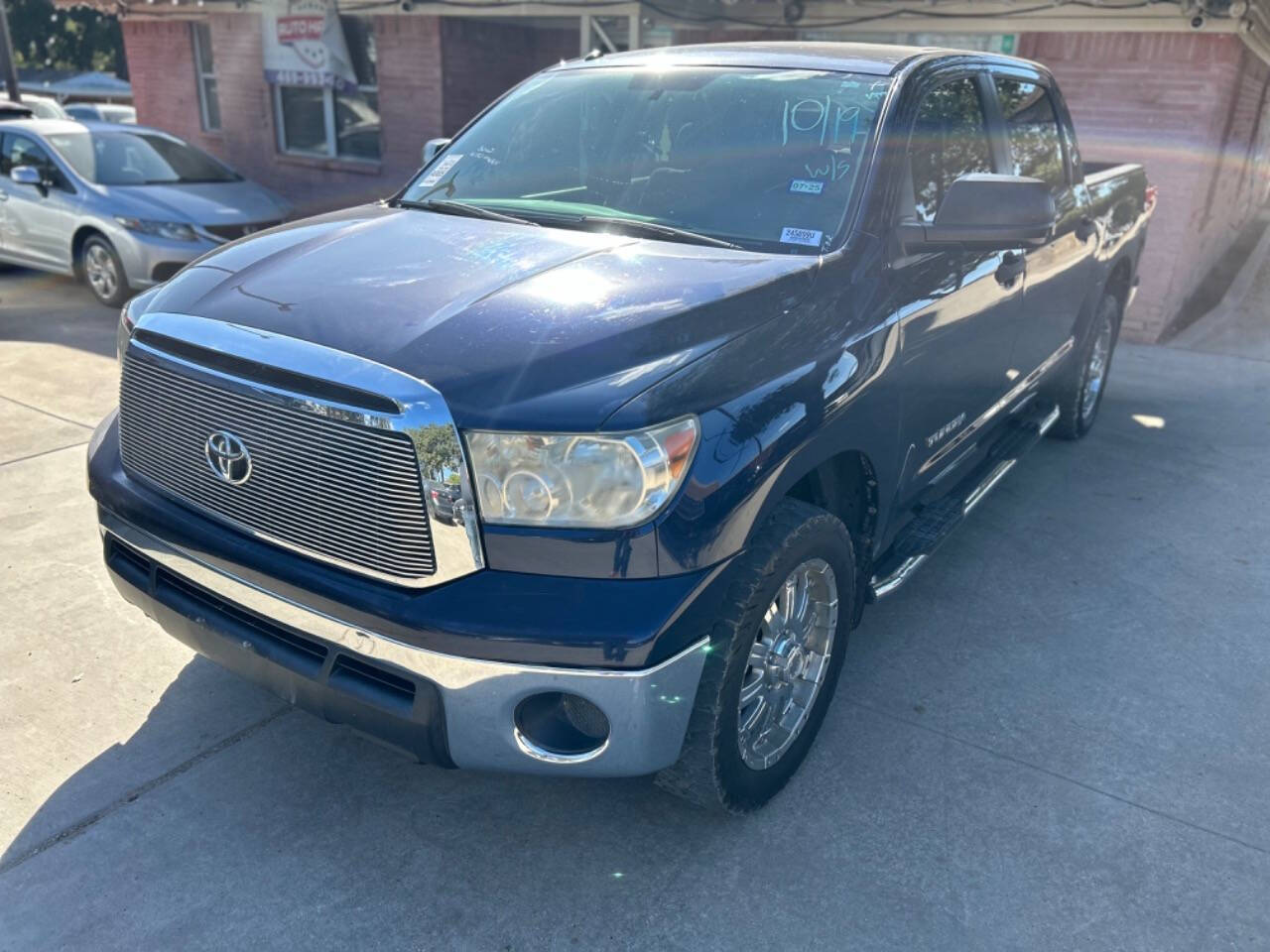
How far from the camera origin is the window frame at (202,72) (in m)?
14.0

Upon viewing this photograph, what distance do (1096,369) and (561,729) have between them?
16.2 feet

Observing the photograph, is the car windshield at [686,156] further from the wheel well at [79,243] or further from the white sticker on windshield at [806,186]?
the wheel well at [79,243]

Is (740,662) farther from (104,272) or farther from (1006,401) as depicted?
(104,272)

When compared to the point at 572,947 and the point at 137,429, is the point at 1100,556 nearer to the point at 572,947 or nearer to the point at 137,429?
the point at 572,947

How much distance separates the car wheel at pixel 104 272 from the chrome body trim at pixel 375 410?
21.9 feet

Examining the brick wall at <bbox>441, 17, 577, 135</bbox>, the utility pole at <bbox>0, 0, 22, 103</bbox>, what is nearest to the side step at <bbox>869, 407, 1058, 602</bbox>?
the brick wall at <bbox>441, 17, 577, 135</bbox>

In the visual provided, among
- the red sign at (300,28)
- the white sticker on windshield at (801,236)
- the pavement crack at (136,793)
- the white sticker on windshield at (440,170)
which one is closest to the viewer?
the pavement crack at (136,793)

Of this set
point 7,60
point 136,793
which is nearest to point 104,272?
point 136,793

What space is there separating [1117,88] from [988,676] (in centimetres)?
680

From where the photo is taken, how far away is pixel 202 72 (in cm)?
1427

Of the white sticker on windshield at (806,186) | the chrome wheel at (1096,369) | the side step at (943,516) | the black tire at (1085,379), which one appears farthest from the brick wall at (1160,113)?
the white sticker on windshield at (806,186)

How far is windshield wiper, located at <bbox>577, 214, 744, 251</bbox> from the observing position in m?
2.98

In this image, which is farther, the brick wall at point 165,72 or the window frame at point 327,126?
the brick wall at point 165,72

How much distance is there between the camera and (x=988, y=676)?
355cm
